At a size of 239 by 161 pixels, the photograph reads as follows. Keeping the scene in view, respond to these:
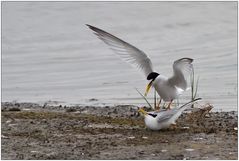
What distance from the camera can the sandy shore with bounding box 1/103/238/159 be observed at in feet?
25.0

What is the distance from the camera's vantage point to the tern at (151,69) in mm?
9641

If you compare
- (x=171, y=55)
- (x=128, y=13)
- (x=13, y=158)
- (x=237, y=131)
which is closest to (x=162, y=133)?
(x=237, y=131)

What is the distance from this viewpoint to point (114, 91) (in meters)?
13.4

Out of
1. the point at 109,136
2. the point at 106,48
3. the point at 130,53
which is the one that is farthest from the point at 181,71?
the point at 106,48

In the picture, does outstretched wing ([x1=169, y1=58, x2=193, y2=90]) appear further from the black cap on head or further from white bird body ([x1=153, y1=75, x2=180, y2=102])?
the black cap on head

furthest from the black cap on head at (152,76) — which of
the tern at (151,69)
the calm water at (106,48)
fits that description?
the calm water at (106,48)

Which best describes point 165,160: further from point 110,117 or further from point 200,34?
point 200,34

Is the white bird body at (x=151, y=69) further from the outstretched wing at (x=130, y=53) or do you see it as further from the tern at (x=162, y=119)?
the tern at (x=162, y=119)

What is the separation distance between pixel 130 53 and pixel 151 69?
0.35 metres

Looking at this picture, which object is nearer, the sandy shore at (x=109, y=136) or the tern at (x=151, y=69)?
the sandy shore at (x=109, y=136)

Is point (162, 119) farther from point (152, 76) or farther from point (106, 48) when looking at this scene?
point (106, 48)

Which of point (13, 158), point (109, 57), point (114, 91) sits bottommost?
point (13, 158)

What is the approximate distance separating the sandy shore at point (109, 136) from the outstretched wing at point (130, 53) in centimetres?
67

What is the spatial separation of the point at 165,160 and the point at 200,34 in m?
14.0
